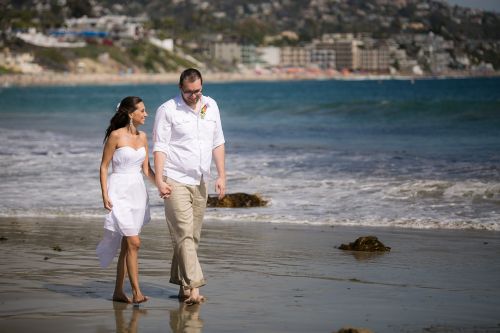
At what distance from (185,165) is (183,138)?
182mm

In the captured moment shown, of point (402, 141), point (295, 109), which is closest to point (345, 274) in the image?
point (402, 141)

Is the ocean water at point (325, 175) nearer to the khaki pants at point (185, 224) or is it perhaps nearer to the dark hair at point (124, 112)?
the khaki pants at point (185, 224)

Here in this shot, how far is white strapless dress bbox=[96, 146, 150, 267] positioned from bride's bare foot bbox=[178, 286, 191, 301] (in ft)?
1.66

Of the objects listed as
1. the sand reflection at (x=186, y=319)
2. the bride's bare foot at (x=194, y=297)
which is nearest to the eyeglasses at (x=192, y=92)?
the bride's bare foot at (x=194, y=297)

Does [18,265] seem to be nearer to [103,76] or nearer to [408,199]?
[408,199]

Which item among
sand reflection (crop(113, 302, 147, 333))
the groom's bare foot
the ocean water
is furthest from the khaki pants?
the ocean water

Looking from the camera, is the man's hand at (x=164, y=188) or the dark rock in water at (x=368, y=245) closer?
the man's hand at (x=164, y=188)

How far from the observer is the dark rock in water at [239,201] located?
44.3 feet

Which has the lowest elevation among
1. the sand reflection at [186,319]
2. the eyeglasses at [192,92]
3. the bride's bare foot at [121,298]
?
the sand reflection at [186,319]

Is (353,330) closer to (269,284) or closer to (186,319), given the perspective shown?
(186,319)

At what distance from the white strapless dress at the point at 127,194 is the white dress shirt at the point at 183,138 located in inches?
7.1

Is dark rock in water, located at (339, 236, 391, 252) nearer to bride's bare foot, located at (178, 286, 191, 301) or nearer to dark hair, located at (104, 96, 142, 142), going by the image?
bride's bare foot, located at (178, 286, 191, 301)

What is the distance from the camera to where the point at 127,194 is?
6.97 m

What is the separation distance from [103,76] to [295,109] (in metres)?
137
